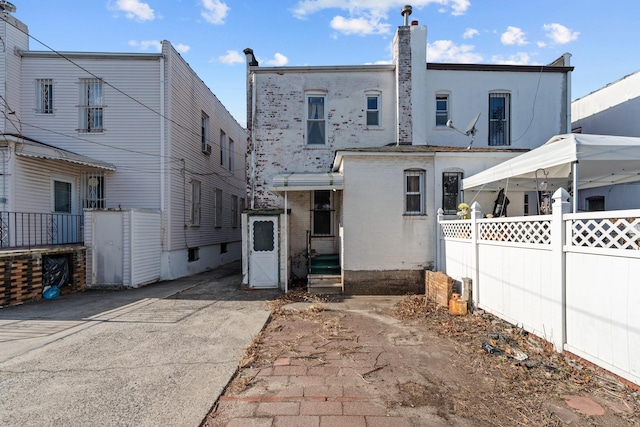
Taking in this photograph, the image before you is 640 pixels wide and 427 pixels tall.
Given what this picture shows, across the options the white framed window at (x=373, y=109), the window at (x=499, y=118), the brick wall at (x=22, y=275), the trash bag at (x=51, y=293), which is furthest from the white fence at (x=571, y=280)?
the brick wall at (x=22, y=275)

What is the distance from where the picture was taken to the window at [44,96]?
38.7 feet

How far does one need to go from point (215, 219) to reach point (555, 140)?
14.4 m

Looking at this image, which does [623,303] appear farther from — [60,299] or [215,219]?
[215,219]

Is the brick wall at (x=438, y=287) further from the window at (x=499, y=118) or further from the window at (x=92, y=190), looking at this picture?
the window at (x=92, y=190)

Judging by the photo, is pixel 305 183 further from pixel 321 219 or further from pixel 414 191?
pixel 414 191

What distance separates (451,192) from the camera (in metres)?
9.68

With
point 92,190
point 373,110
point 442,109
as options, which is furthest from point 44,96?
point 442,109

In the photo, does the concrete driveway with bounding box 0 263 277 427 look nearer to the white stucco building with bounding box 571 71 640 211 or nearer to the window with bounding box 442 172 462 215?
the window with bounding box 442 172 462 215

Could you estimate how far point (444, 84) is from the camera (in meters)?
12.6

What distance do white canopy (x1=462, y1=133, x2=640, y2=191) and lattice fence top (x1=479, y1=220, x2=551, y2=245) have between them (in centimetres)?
137

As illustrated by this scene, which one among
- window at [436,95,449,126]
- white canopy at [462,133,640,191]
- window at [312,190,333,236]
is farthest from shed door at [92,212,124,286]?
window at [436,95,449,126]

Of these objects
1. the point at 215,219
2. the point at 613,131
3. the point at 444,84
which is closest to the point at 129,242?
the point at 215,219

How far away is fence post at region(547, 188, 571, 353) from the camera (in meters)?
4.67

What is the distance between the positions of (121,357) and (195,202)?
10.3 m
